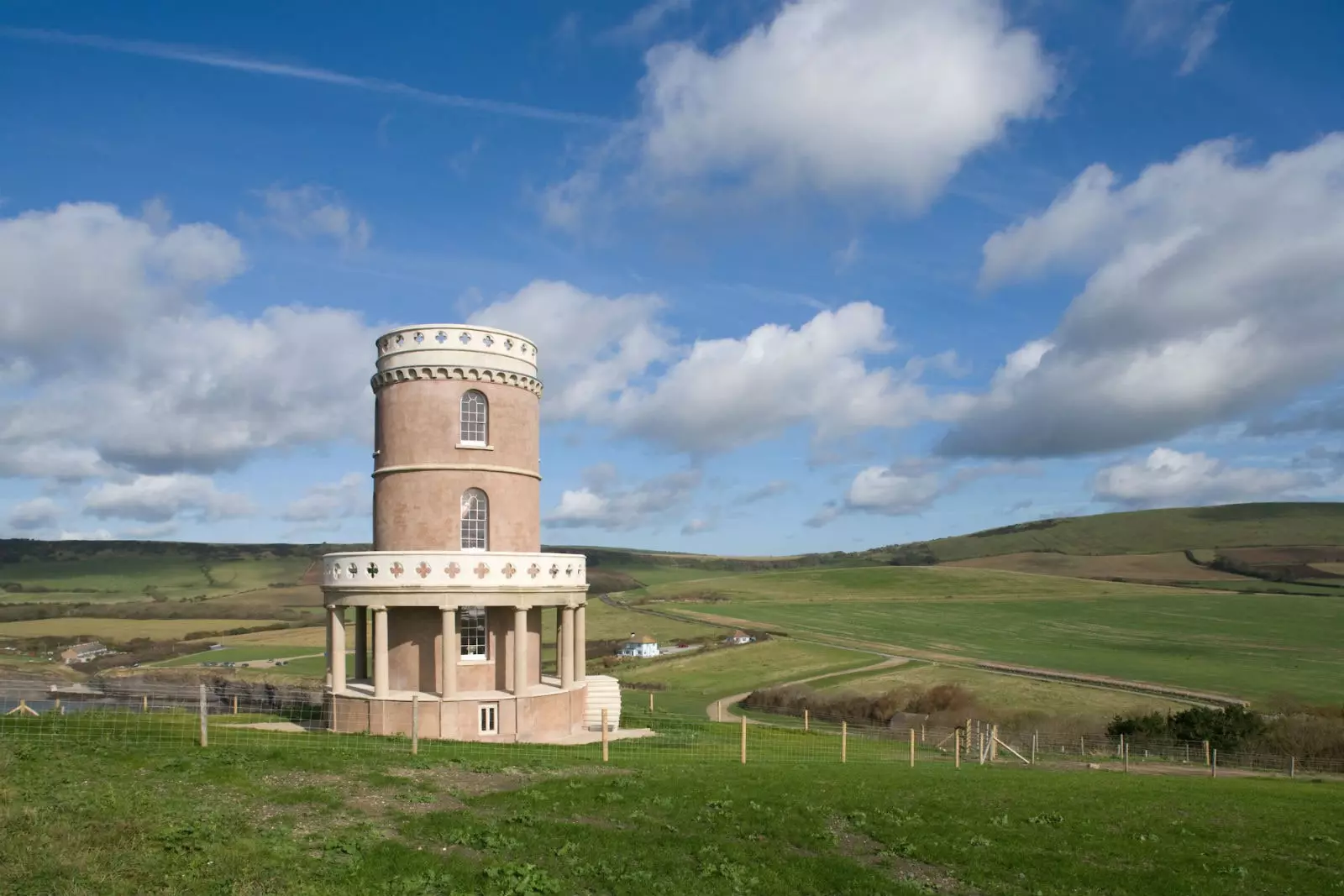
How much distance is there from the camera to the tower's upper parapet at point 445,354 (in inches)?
1215

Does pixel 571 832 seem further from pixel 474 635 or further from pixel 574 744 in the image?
pixel 474 635

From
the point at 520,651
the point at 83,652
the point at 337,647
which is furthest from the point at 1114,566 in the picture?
the point at 337,647

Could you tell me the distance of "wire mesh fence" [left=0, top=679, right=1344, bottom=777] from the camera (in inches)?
839

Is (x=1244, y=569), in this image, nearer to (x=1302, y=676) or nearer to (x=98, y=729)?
(x=1302, y=676)

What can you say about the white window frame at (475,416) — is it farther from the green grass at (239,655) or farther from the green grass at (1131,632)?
the green grass at (1131,632)

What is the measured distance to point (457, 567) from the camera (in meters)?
28.1

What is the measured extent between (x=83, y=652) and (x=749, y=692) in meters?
55.8

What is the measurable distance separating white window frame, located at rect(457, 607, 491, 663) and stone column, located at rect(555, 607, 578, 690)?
2330 millimetres

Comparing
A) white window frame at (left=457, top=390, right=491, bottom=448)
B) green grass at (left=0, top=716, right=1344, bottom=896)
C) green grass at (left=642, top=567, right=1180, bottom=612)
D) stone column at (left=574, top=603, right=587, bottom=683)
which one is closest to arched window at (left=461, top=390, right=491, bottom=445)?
white window frame at (left=457, top=390, right=491, bottom=448)

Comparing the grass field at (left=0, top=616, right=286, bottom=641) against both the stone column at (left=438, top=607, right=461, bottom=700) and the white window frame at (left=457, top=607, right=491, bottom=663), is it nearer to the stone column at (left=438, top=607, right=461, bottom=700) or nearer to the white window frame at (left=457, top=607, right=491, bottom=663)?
the white window frame at (left=457, top=607, right=491, bottom=663)

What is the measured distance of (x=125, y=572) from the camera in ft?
545

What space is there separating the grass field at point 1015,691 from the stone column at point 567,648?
106 ft

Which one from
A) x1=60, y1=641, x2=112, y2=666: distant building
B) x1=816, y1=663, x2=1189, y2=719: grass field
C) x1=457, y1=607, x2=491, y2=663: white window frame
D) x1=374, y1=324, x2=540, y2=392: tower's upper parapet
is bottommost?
x1=816, y1=663, x2=1189, y2=719: grass field

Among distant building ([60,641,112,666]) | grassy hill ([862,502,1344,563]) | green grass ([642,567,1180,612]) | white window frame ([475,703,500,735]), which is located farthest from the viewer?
grassy hill ([862,502,1344,563])
